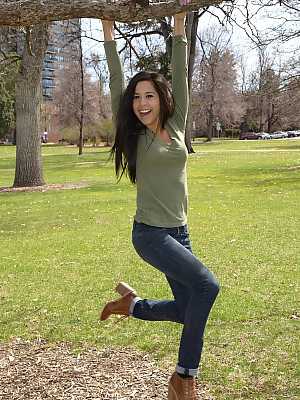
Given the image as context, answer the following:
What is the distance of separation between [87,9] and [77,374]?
2528 millimetres

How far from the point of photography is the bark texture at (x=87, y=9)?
134 inches

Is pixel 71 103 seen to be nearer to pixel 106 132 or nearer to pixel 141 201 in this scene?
pixel 106 132

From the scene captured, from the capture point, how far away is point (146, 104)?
11.3 ft

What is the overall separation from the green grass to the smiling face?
73.2 inches

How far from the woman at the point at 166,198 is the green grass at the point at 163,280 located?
0.74m

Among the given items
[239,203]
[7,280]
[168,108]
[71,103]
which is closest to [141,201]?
[168,108]

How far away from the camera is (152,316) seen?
12.0 feet

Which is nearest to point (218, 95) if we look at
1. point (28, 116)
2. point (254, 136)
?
point (254, 136)

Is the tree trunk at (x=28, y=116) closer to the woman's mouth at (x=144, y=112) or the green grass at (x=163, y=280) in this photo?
the green grass at (x=163, y=280)

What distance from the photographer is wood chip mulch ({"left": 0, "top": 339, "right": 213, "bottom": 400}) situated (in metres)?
3.83

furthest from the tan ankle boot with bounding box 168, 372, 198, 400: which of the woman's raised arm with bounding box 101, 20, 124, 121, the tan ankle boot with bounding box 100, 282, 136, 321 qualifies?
the woman's raised arm with bounding box 101, 20, 124, 121

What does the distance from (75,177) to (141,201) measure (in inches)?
838

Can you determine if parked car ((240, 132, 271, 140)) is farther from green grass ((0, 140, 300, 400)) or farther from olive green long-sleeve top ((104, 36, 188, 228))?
olive green long-sleeve top ((104, 36, 188, 228))

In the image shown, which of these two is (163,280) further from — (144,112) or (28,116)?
(28,116)
